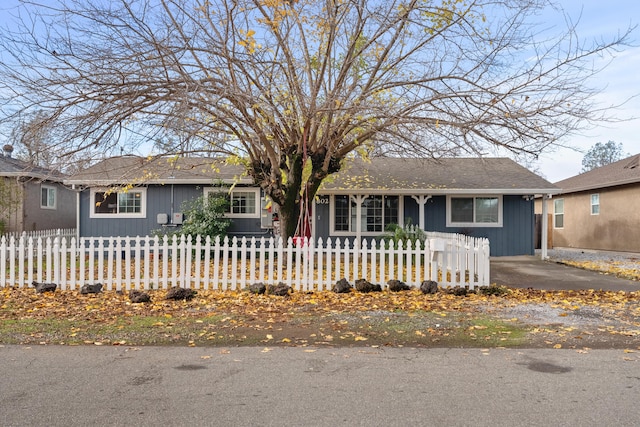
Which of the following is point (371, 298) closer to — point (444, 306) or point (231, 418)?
point (444, 306)

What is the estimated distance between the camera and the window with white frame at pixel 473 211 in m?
17.8

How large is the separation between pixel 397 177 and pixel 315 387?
14.6 meters

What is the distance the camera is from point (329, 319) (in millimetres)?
7176

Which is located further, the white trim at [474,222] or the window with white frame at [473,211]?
the window with white frame at [473,211]

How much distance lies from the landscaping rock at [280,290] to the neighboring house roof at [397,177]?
20.9 ft

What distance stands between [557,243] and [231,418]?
2400cm

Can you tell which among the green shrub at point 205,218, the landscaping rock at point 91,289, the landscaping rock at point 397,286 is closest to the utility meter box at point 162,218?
the green shrub at point 205,218

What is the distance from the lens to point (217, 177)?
57.2ft

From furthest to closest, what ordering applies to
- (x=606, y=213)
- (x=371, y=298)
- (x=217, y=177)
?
(x=606, y=213)
(x=217, y=177)
(x=371, y=298)

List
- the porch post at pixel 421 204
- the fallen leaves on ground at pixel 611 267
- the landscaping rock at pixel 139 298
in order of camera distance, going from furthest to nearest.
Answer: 1. the porch post at pixel 421 204
2. the fallen leaves on ground at pixel 611 267
3. the landscaping rock at pixel 139 298

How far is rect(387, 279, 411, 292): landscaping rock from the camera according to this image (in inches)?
379

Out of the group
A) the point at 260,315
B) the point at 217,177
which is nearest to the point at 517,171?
the point at 217,177

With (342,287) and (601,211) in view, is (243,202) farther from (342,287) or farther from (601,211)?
(601,211)

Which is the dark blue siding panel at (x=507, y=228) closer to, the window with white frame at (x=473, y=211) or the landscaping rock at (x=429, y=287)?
the window with white frame at (x=473, y=211)
